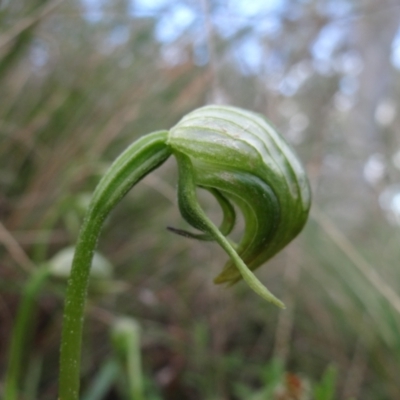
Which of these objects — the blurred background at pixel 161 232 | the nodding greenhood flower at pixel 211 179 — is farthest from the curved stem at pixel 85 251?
the blurred background at pixel 161 232

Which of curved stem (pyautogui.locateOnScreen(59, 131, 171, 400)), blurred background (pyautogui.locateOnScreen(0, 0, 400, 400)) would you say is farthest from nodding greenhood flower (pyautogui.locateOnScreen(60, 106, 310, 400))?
blurred background (pyautogui.locateOnScreen(0, 0, 400, 400))

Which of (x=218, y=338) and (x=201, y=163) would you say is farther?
(x=218, y=338)

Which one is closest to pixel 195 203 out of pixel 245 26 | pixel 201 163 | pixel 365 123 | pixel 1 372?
→ pixel 201 163

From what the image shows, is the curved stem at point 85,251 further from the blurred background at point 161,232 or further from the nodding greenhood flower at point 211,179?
the blurred background at point 161,232

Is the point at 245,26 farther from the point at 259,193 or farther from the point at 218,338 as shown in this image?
the point at 259,193

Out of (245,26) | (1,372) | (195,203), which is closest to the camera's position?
(195,203)

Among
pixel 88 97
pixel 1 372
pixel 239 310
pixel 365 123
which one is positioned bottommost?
pixel 1 372
